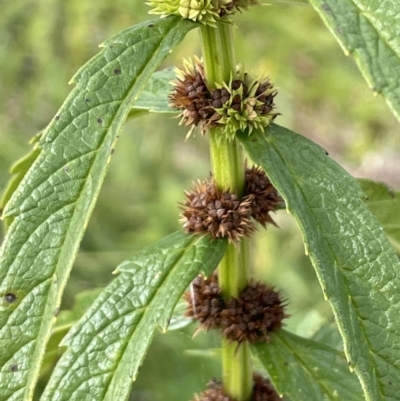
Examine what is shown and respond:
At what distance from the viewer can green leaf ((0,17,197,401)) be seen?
0.83m

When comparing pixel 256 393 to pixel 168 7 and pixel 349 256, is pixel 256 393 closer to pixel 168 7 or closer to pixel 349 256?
pixel 349 256

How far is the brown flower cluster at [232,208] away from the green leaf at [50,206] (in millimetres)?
279

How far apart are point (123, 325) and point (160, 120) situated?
3081 millimetres

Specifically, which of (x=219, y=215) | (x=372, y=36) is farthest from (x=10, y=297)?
(x=372, y=36)

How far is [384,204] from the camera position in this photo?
1.23 metres

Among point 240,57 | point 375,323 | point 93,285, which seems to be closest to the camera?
point 375,323

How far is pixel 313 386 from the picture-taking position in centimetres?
106

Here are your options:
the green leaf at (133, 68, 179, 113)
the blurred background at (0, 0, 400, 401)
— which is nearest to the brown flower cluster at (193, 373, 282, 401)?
the green leaf at (133, 68, 179, 113)

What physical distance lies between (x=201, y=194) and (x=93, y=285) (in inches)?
98.7

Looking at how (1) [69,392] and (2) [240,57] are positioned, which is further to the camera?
(2) [240,57]

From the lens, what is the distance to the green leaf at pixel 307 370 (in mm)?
1039

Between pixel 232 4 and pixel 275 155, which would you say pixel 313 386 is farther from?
pixel 232 4

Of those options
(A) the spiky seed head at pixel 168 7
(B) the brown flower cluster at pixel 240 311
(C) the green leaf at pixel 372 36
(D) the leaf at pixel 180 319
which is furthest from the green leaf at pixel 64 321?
(C) the green leaf at pixel 372 36

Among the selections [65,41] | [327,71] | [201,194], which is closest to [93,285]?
[65,41]
